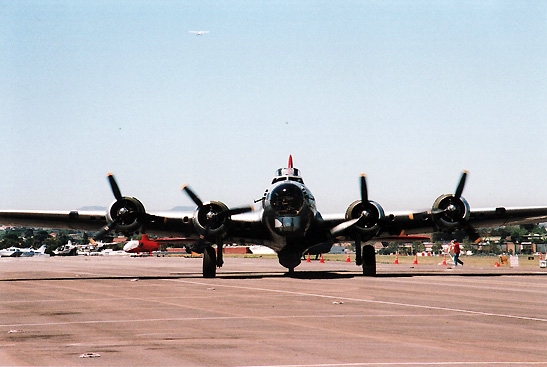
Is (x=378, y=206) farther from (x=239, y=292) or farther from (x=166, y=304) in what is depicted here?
(x=166, y=304)

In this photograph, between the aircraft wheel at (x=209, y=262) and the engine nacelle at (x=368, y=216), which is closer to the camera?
the engine nacelle at (x=368, y=216)

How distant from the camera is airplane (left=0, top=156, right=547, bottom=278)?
3488 centimetres

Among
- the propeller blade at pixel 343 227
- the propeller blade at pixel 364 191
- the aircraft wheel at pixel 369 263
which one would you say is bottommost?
the aircraft wheel at pixel 369 263

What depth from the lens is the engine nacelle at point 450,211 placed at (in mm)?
36281

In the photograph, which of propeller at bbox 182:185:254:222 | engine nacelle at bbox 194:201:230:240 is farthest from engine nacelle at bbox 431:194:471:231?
engine nacelle at bbox 194:201:230:240

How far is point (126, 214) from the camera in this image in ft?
116

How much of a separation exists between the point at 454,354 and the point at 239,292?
49.2 ft

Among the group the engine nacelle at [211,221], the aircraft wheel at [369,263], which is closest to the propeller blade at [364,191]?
the aircraft wheel at [369,263]

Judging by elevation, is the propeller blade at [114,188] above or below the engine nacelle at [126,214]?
above

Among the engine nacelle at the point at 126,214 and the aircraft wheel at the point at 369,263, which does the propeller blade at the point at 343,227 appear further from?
the engine nacelle at the point at 126,214

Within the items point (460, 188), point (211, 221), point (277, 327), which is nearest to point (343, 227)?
point (460, 188)

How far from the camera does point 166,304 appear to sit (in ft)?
67.4

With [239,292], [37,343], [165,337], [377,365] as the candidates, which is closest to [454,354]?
[377,365]

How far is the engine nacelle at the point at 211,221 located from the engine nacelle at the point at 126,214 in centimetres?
292
